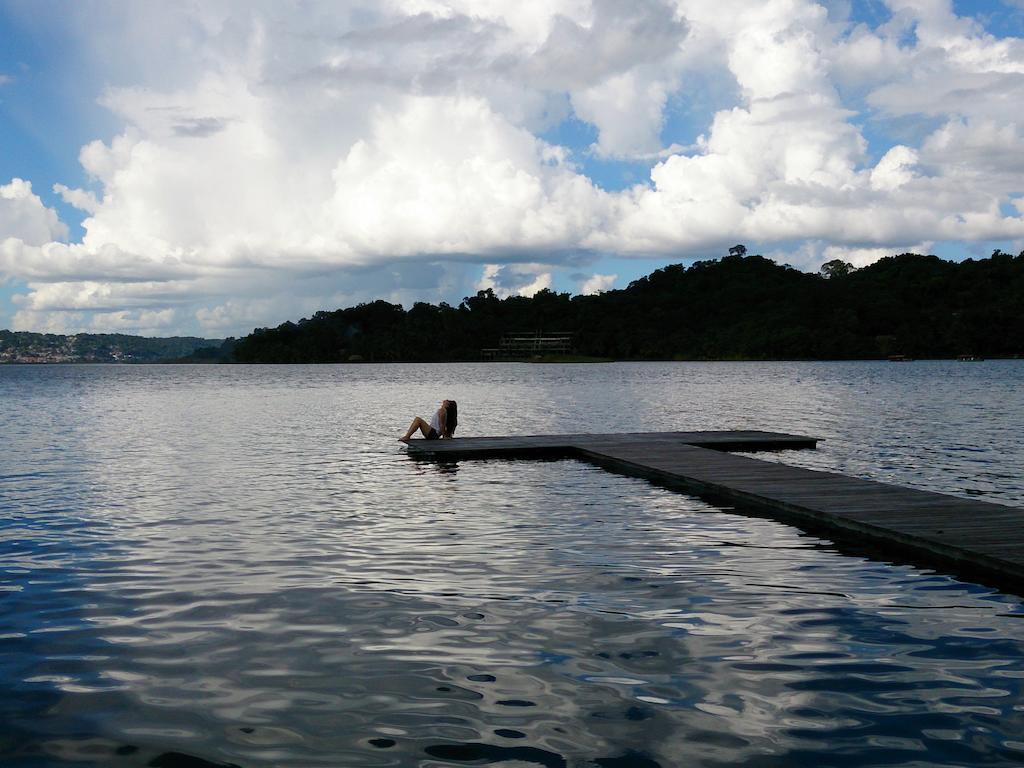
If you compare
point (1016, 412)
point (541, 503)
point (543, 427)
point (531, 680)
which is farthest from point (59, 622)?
point (1016, 412)

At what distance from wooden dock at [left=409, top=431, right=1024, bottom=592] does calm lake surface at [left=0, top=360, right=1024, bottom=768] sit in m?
0.54

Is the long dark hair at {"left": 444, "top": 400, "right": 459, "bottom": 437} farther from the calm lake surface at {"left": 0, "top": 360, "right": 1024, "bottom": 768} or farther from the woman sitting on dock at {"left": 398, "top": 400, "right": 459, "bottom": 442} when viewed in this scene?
the calm lake surface at {"left": 0, "top": 360, "right": 1024, "bottom": 768}

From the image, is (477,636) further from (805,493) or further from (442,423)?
(442,423)

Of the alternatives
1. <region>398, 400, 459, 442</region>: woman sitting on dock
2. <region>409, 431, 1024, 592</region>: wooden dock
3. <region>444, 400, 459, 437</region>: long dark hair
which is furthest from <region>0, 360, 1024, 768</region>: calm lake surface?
<region>444, 400, 459, 437</region>: long dark hair

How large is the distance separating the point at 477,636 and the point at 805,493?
956cm

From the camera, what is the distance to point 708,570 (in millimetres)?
11484

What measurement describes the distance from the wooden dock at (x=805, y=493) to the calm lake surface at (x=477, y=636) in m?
0.54

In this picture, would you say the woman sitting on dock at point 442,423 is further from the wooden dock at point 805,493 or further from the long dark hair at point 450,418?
the wooden dock at point 805,493

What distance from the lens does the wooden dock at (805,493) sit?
38.0ft

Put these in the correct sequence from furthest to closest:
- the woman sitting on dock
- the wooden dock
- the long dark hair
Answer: the long dark hair
the woman sitting on dock
the wooden dock

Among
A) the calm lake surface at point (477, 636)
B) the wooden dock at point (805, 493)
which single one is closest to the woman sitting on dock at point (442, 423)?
the wooden dock at point (805, 493)

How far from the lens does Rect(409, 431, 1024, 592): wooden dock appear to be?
38.0 feet

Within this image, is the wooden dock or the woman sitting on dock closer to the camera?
the wooden dock

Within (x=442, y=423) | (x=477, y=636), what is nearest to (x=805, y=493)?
(x=477, y=636)
